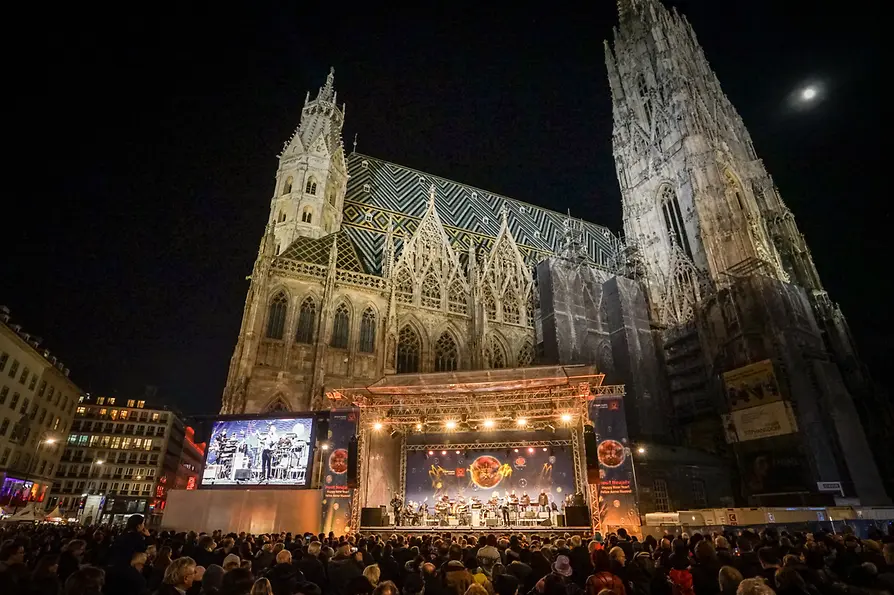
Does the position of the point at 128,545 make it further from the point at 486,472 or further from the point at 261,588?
the point at 486,472

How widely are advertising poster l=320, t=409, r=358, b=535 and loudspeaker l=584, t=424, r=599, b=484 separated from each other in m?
8.59

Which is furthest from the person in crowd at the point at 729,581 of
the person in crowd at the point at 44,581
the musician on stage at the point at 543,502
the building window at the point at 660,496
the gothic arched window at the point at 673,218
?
the gothic arched window at the point at 673,218

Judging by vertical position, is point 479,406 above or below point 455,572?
above

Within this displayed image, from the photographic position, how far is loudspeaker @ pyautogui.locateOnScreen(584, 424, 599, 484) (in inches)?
590

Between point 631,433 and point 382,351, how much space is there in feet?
53.3

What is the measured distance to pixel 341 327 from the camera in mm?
26359

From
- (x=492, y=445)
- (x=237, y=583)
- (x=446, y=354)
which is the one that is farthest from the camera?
(x=446, y=354)

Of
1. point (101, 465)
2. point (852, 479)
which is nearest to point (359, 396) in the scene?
point (852, 479)

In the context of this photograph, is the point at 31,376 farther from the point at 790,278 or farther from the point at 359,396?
the point at 790,278

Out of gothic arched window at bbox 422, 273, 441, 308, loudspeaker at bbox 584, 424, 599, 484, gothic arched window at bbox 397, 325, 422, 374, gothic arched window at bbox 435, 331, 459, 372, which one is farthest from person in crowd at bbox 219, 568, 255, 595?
gothic arched window at bbox 422, 273, 441, 308

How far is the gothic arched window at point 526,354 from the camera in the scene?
1228 inches

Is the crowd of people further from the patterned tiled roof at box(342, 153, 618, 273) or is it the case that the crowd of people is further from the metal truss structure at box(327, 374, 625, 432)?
the patterned tiled roof at box(342, 153, 618, 273)

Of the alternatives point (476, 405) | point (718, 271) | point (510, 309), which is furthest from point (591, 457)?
point (718, 271)

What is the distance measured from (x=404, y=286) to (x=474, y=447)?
39.8 ft
